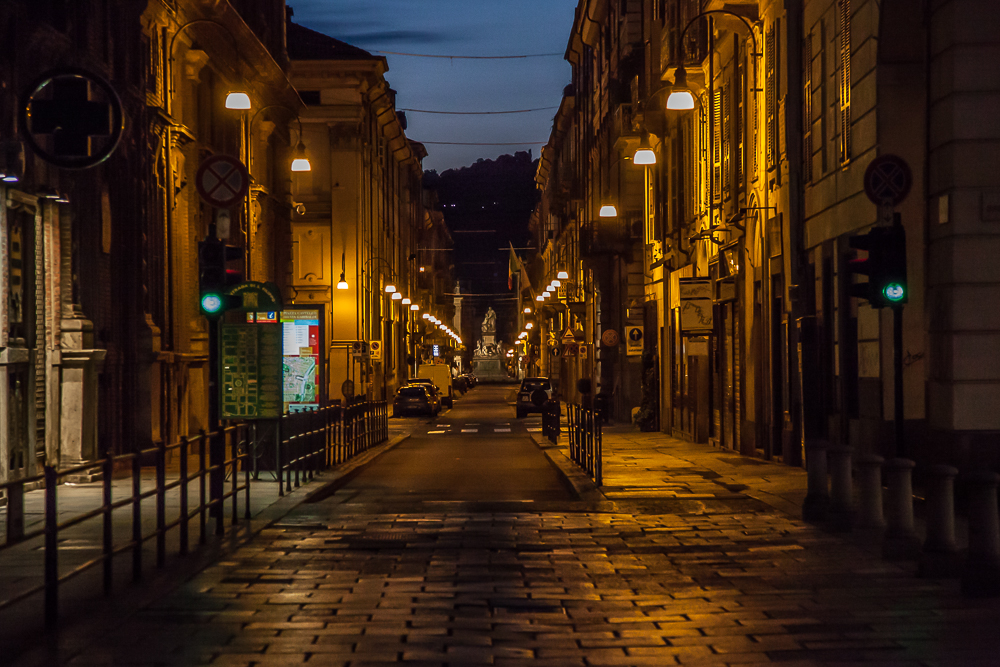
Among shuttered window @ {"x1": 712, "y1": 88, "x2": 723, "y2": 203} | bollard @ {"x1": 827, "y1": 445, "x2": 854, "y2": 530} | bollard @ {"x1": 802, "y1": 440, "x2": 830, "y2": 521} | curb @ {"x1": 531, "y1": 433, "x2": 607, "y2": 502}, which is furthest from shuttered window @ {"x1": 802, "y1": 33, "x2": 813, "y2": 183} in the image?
bollard @ {"x1": 827, "y1": 445, "x2": 854, "y2": 530}

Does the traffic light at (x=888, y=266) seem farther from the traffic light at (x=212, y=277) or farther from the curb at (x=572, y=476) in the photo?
the traffic light at (x=212, y=277)

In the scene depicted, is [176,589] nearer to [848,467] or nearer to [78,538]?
[78,538]

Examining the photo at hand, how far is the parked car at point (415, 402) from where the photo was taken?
5541 centimetres

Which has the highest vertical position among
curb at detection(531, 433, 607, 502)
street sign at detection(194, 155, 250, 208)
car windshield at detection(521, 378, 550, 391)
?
street sign at detection(194, 155, 250, 208)

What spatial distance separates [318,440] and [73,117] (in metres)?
10.6

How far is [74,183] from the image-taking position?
20625 millimetres

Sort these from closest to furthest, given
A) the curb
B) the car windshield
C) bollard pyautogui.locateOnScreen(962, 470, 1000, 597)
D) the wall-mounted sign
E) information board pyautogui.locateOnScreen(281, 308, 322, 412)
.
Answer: bollard pyautogui.locateOnScreen(962, 470, 1000, 597)
the curb
information board pyautogui.locateOnScreen(281, 308, 322, 412)
the wall-mounted sign
the car windshield

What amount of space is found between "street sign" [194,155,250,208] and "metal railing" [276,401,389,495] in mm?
4128

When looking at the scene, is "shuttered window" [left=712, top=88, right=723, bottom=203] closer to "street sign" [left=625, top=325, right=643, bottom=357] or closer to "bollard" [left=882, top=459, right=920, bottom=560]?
"street sign" [left=625, top=325, right=643, bottom=357]

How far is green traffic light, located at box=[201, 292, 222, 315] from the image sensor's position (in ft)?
46.6

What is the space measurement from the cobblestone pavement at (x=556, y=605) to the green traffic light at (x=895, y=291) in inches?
91.2

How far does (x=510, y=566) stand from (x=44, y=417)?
35.8ft

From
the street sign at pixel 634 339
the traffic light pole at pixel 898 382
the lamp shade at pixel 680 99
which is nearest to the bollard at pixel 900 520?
the traffic light pole at pixel 898 382

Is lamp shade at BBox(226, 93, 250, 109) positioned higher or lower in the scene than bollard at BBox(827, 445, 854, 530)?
higher
